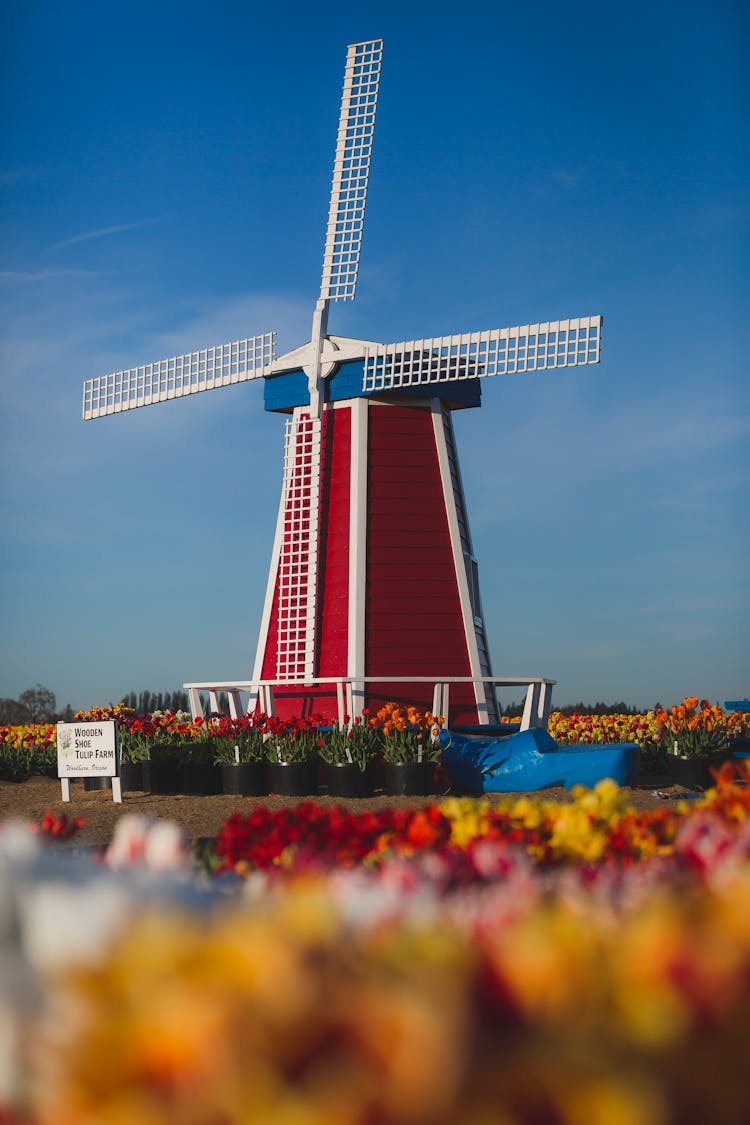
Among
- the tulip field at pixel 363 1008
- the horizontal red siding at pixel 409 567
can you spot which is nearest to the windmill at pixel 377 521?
the horizontal red siding at pixel 409 567

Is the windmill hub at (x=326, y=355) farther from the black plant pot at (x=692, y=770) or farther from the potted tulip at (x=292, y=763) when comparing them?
the black plant pot at (x=692, y=770)

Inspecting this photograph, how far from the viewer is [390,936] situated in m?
1.50

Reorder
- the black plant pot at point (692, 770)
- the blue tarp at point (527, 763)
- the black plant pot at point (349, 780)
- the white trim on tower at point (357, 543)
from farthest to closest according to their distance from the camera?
the white trim on tower at point (357, 543) < the black plant pot at point (692, 770) < the black plant pot at point (349, 780) < the blue tarp at point (527, 763)

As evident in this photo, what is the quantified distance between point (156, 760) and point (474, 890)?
1221cm

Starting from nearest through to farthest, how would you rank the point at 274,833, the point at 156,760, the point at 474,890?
1. the point at 474,890
2. the point at 274,833
3. the point at 156,760

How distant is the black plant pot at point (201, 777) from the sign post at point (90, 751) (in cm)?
102

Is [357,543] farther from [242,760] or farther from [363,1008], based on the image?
[363,1008]

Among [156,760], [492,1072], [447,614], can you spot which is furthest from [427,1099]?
[447,614]

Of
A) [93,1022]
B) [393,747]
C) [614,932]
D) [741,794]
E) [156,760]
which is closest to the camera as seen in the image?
[93,1022]

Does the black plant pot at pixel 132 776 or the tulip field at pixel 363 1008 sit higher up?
the tulip field at pixel 363 1008

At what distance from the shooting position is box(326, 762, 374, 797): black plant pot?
43.1 feet

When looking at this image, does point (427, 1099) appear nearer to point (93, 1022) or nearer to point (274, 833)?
point (93, 1022)

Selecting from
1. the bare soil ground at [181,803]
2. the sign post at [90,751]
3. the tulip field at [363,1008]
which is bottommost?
the bare soil ground at [181,803]

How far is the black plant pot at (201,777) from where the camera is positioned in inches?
551
